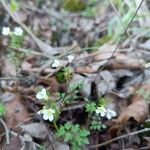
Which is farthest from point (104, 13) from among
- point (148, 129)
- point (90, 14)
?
point (148, 129)

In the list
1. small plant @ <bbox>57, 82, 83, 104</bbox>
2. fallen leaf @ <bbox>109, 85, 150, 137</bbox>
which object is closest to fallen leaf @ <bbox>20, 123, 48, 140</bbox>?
small plant @ <bbox>57, 82, 83, 104</bbox>

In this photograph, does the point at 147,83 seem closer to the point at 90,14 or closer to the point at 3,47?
the point at 3,47

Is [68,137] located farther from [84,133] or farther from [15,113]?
[15,113]

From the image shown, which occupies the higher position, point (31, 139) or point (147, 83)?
point (147, 83)

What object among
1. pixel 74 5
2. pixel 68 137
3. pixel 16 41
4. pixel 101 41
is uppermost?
pixel 74 5

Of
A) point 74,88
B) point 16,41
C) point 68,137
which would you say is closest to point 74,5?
point 16,41

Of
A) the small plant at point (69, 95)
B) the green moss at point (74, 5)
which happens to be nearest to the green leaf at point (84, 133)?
the small plant at point (69, 95)

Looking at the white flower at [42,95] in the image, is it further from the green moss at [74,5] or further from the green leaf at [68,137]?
the green moss at [74,5]

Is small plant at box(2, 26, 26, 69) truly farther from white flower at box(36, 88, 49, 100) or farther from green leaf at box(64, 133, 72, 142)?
green leaf at box(64, 133, 72, 142)
